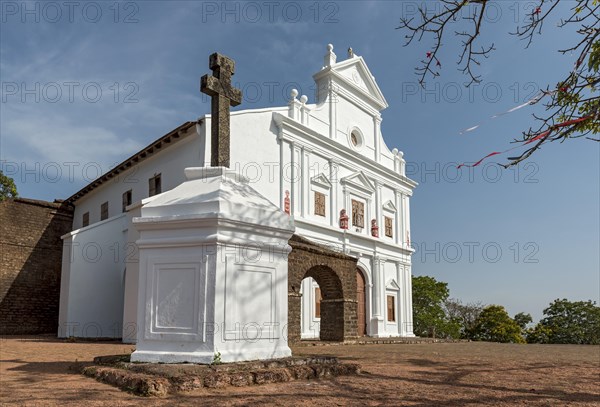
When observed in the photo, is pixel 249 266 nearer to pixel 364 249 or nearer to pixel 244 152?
pixel 244 152

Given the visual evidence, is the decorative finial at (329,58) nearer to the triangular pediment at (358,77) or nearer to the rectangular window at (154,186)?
the triangular pediment at (358,77)

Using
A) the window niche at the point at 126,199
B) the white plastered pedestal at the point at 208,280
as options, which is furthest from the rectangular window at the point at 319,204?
the white plastered pedestal at the point at 208,280

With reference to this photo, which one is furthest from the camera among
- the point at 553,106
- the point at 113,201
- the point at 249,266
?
the point at 113,201

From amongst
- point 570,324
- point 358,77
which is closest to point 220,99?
point 358,77

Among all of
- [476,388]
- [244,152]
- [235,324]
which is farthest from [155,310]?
[244,152]

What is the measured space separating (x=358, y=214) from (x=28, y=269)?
1330 cm

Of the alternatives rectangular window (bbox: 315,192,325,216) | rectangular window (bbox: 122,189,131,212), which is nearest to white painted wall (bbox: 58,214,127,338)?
rectangular window (bbox: 122,189,131,212)

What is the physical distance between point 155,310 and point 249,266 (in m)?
1.09

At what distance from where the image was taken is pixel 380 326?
20.9 m

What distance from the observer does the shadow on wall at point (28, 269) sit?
20109 mm

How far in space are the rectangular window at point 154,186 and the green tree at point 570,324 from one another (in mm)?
17784

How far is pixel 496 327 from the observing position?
83.0 feet

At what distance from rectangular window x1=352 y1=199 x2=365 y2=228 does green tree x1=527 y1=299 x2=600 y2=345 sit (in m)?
9.84

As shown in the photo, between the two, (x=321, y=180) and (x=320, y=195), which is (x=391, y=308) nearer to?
(x=320, y=195)
